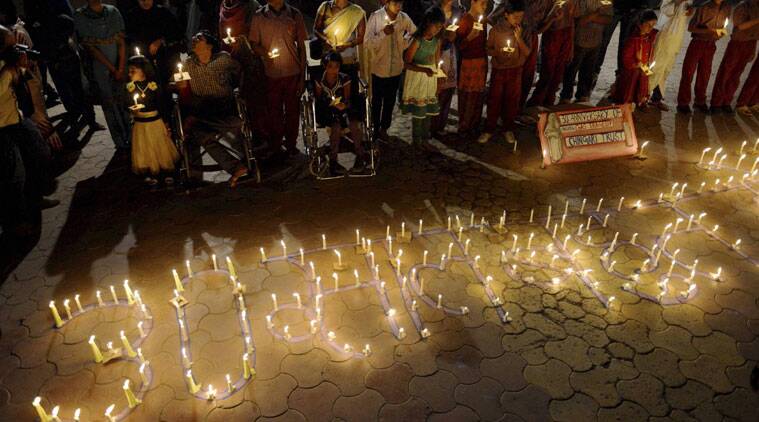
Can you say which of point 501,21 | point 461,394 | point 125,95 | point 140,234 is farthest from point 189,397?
point 501,21

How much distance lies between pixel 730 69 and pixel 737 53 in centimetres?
30

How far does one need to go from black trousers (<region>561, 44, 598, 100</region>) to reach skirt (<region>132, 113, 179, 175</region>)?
279 inches

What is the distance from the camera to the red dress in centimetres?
803

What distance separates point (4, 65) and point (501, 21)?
20.6 ft

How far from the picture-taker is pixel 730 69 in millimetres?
8703

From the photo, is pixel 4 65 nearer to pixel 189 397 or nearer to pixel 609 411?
pixel 189 397

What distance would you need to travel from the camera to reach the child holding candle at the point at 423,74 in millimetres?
6750

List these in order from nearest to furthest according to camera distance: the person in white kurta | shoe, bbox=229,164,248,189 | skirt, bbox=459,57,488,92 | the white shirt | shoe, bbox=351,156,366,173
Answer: shoe, bbox=229,164,248,189, the white shirt, shoe, bbox=351,156,366,173, skirt, bbox=459,57,488,92, the person in white kurta

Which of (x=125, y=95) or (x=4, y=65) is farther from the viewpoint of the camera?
(x=125, y=95)

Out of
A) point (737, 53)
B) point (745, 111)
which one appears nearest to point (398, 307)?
point (737, 53)

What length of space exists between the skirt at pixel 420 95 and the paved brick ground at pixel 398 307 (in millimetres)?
1024

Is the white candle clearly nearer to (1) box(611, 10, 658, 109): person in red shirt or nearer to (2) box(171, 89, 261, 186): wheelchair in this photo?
(2) box(171, 89, 261, 186): wheelchair

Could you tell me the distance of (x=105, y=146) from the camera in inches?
314

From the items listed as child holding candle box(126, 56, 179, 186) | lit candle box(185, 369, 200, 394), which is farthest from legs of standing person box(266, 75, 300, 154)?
lit candle box(185, 369, 200, 394)
